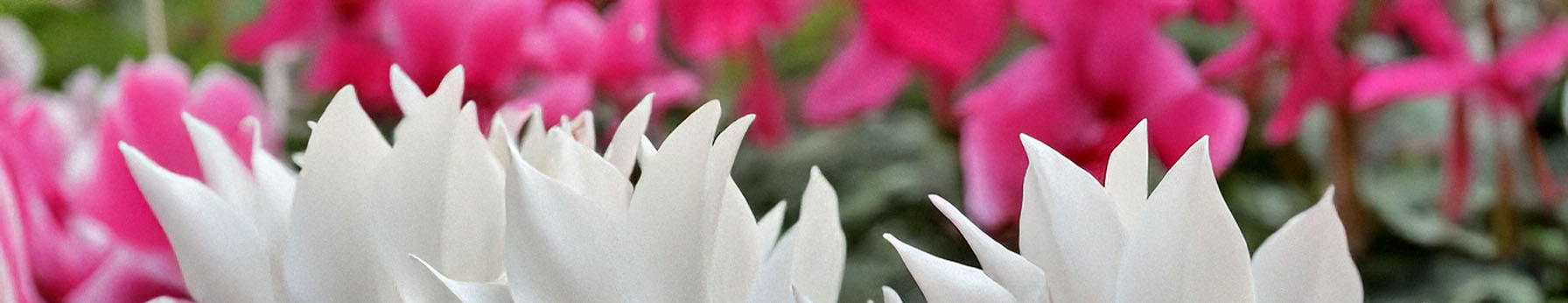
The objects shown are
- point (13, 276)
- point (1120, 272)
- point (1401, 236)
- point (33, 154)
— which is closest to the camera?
point (1120, 272)

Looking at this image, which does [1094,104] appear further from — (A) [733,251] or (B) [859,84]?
(A) [733,251]

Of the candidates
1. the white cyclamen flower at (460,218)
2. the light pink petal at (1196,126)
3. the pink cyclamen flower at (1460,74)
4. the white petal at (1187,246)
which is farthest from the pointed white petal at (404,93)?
the pink cyclamen flower at (1460,74)

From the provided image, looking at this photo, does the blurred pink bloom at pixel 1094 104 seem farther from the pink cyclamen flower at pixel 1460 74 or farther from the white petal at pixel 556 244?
the white petal at pixel 556 244

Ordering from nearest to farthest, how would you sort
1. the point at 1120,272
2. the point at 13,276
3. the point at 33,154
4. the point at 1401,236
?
the point at 1120,272, the point at 13,276, the point at 33,154, the point at 1401,236

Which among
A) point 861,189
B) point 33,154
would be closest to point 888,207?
point 861,189

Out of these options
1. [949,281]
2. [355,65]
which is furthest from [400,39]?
[949,281]

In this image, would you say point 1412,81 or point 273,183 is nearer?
point 273,183

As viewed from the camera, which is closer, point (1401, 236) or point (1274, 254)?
point (1274, 254)

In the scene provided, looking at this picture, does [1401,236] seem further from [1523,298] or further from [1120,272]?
[1120,272]
